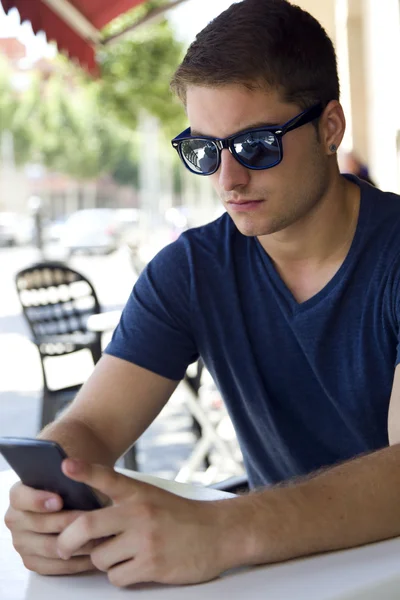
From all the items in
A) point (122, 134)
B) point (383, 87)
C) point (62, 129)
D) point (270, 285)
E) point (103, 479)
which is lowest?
point (103, 479)

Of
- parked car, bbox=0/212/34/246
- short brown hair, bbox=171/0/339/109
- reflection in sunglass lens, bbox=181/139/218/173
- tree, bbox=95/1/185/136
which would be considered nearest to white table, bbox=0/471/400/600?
reflection in sunglass lens, bbox=181/139/218/173

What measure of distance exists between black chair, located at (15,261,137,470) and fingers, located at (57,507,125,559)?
3.55 metres

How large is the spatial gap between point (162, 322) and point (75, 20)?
4834 millimetres

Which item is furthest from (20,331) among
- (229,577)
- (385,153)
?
(229,577)

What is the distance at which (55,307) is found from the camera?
16.5 ft

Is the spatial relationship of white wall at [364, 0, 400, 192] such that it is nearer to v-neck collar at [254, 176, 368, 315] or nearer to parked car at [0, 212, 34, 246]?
v-neck collar at [254, 176, 368, 315]

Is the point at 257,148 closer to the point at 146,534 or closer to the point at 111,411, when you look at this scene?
the point at 111,411

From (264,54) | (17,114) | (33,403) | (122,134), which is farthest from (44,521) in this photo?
(122,134)

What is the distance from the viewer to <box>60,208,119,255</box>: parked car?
90.9ft

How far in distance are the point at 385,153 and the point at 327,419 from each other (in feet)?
24.3

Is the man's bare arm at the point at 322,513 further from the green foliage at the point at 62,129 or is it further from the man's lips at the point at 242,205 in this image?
the green foliage at the point at 62,129

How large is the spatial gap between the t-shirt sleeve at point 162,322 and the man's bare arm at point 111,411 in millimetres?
29

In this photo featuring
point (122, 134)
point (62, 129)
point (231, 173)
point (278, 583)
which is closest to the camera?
point (278, 583)

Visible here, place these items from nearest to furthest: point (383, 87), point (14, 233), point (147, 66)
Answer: point (383, 87)
point (147, 66)
point (14, 233)
